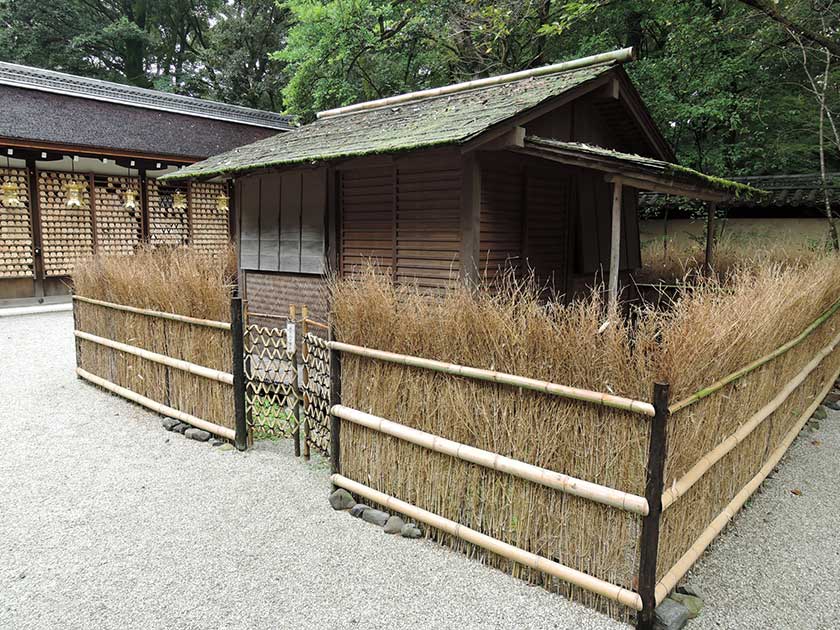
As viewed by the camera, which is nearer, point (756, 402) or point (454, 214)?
point (756, 402)

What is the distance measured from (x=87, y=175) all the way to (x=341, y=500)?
1295cm

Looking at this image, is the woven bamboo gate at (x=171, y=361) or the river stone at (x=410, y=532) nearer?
the river stone at (x=410, y=532)

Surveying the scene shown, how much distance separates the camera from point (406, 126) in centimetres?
689

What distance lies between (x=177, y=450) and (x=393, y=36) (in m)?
12.4

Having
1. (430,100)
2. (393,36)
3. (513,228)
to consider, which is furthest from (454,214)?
(393,36)

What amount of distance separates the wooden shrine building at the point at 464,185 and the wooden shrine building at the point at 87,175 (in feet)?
15.1

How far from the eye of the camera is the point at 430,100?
8.30 m

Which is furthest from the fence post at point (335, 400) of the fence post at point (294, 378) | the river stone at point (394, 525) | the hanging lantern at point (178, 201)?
the hanging lantern at point (178, 201)

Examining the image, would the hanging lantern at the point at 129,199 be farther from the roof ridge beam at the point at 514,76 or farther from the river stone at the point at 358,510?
the river stone at the point at 358,510

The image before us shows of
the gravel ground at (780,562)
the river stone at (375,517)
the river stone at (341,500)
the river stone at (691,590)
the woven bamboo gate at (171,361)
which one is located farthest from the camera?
the woven bamboo gate at (171,361)

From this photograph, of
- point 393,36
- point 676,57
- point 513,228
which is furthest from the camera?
point 393,36

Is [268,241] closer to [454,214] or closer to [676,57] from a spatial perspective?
[454,214]

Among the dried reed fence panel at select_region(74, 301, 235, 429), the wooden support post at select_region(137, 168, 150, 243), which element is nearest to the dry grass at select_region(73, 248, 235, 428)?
the dried reed fence panel at select_region(74, 301, 235, 429)

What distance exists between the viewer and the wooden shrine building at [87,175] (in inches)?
482
